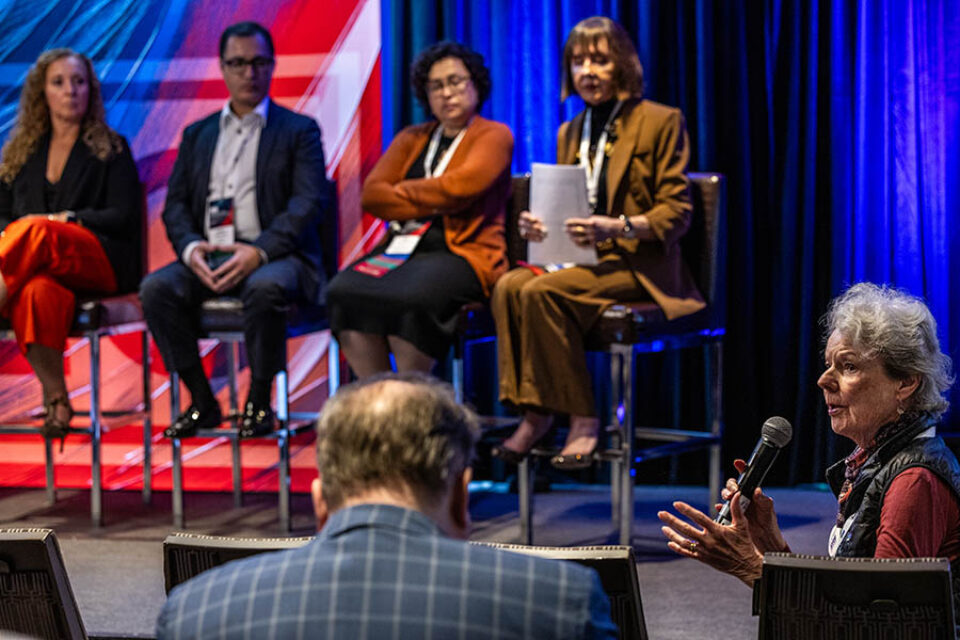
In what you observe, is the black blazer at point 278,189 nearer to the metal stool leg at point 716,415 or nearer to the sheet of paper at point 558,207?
the sheet of paper at point 558,207

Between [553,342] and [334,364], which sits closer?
[553,342]

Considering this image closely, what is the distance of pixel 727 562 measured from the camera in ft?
7.14

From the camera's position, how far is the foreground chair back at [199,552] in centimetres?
193

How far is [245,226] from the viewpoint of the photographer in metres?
4.76

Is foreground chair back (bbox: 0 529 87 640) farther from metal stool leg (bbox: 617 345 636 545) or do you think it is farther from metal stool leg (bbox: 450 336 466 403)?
metal stool leg (bbox: 450 336 466 403)

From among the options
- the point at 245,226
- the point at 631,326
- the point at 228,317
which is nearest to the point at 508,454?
the point at 631,326

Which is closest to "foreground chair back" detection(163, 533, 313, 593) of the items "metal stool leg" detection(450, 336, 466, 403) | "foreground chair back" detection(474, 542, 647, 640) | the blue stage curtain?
"foreground chair back" detection(474, 542, 647, 640)

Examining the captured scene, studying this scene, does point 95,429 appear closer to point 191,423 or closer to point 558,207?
point 191,423

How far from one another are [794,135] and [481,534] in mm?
1773

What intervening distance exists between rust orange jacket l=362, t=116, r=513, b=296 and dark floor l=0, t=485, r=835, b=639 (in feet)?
2.82

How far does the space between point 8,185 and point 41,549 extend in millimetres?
3318

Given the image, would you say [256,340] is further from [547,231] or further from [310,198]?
[547,231]

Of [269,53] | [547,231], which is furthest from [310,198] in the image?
[547,231]

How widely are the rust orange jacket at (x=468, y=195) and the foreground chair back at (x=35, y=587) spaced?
2.49 meters
